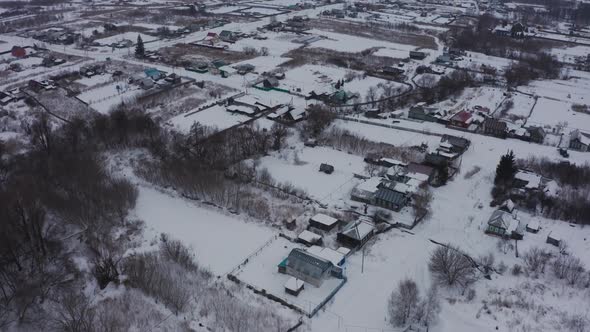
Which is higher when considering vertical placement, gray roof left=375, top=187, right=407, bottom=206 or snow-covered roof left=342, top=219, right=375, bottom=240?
gray roof left=375, top=187, right=407, bottom=206

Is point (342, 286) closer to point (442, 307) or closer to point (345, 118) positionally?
point (442, 307)

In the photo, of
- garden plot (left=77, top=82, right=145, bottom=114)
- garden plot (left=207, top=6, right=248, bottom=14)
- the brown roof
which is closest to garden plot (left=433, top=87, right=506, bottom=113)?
the brown roof

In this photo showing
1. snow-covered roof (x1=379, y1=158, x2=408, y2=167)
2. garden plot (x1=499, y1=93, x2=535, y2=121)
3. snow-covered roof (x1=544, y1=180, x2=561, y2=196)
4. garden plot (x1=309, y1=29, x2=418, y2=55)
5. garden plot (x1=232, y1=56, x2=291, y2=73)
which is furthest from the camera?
garden plot (x1=309, y1=29, x2=418, y2=55)

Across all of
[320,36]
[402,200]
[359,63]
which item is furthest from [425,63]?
[402,200]

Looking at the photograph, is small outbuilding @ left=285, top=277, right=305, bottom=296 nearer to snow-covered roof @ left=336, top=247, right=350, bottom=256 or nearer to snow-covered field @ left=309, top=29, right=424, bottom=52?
snow-covered roof @ left=336, top=247, right=350, bottom=256

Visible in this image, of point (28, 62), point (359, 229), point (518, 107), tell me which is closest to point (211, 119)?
point (359, 229)

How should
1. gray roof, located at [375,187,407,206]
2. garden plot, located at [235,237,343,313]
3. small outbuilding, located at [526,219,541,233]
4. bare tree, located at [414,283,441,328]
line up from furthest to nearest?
gray roof, located at [375,187,407,206]
small outbuilding, located at [526,219,541,233]
garden plot, located at [235,237,343,313]
bare tree, located at [414,283,441,328]
